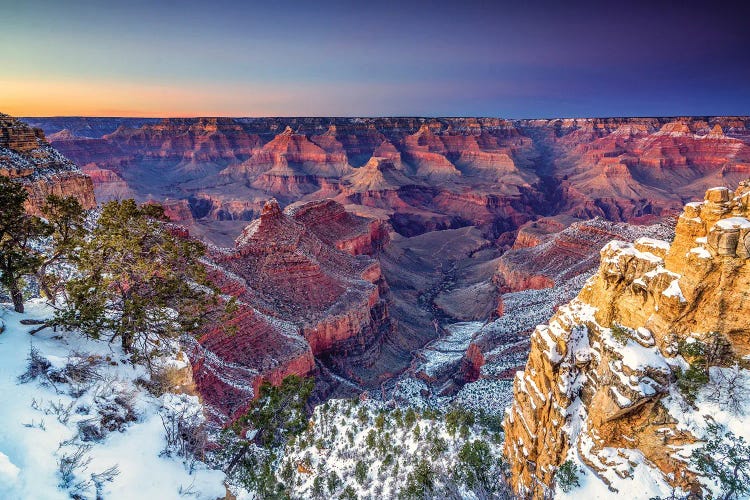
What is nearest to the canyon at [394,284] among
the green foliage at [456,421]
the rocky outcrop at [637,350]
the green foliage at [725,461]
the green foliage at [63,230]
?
the rocky outcrop at [637,350]

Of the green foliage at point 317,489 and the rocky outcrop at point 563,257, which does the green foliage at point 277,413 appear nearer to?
the green foliage at point 317,489

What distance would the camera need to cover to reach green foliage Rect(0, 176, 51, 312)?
14.4m

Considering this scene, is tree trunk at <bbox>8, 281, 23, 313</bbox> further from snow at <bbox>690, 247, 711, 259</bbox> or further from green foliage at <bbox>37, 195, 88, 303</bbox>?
snow at <bbox>690, 247, 711, 259</bbox>

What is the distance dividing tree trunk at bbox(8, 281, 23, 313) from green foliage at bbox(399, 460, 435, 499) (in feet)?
56.0

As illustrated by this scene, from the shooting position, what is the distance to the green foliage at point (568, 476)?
13.7 meters

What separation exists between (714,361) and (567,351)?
459cm

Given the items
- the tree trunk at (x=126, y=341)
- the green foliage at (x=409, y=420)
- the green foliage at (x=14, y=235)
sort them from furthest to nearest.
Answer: the green foliage at (x=409, y=420)
the tree trunk at (x=126, y=341)
the green foliage at (x=14, y=235)

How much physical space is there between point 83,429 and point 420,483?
13.3 meters

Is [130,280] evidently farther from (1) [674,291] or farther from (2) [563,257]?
(2) [563,257]

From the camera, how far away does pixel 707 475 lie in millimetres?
11719

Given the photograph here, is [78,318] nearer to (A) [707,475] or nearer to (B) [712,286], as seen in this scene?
(A) [707,475]

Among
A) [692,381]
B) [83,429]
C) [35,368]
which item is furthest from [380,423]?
[35,368]

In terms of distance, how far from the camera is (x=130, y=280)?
15.7 m

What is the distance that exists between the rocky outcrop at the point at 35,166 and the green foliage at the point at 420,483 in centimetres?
4264
